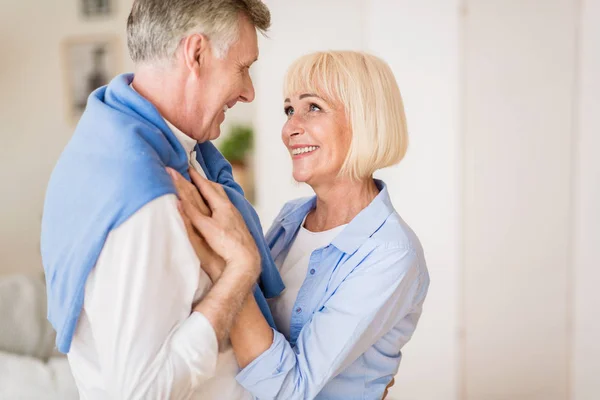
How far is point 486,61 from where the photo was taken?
327cm

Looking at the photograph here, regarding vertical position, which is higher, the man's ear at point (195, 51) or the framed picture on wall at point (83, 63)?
the man's ear at point (195, 51)

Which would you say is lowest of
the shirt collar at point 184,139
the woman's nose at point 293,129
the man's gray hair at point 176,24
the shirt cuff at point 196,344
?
the shirt cuff at point 196,344

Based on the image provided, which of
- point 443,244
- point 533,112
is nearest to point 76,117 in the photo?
point 443,244

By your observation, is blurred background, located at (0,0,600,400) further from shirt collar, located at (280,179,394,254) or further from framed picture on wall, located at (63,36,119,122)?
shirt collar, located at (280,179,394,254)

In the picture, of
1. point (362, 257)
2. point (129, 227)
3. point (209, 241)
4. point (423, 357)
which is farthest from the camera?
point (423, 357)

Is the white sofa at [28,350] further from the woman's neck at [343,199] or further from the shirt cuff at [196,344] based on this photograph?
the shirt cuff at [196,344]

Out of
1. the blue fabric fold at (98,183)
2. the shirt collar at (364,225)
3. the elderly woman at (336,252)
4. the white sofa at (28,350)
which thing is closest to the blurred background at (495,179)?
the white sofa at (28,350)

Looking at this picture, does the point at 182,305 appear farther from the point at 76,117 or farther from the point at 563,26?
the point at 76,117

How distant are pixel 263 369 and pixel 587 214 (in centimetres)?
249

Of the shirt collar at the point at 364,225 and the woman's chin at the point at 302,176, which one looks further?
the woman's chin at the point at 302,176

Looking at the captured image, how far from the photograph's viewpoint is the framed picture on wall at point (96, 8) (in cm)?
437

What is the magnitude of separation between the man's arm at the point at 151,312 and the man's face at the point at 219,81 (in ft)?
0.82

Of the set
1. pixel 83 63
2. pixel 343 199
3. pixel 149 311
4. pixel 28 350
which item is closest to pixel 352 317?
pixel 343 199

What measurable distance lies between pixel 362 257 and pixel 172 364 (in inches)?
24.4
